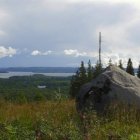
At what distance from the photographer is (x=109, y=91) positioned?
559 inches

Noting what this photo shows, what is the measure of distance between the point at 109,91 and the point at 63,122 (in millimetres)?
3112

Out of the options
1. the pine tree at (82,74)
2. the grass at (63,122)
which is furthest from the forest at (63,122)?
the pine tree at (82,74)

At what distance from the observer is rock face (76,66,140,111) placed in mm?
13898

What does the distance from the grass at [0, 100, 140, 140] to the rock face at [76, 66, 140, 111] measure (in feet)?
1.45

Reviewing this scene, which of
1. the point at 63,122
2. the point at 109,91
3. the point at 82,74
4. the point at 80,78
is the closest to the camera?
the point at 63,122

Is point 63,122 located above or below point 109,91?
below

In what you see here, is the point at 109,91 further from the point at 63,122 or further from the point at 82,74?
the point at 82,74

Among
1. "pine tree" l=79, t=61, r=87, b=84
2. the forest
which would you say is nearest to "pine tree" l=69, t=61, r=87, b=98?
"pine tree" l=79, t=61, r=87, b=84

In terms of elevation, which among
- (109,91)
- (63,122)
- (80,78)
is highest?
(109,91)


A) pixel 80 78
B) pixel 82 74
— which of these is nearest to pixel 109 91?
pixel 80 78

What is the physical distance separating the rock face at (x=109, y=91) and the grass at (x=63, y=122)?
1.45 feet

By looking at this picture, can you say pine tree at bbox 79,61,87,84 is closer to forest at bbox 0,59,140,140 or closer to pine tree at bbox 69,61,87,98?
pine tree at bbox 69,61,87,98

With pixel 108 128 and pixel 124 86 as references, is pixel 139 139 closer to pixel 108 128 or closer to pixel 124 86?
pixel 108 128

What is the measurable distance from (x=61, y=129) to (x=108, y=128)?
2.11 meters
